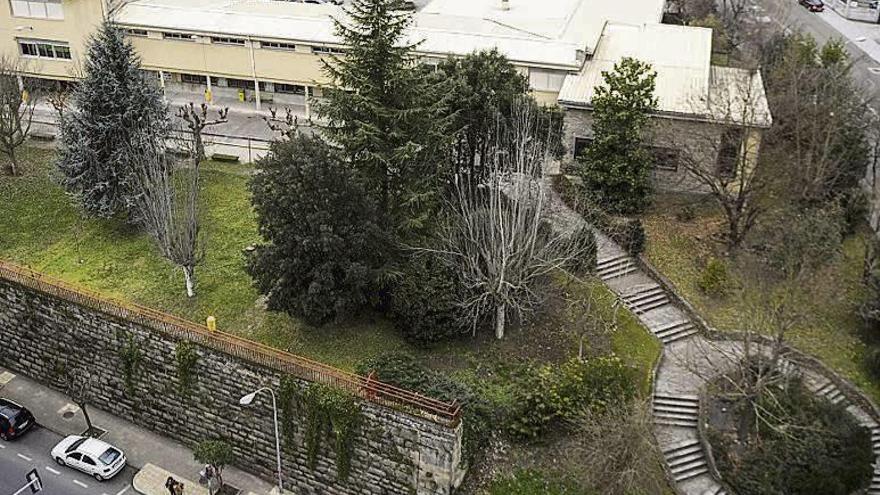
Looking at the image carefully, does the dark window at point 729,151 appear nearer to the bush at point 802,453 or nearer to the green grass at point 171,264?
the bush at point 802,453

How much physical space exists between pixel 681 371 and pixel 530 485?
25.8 ft

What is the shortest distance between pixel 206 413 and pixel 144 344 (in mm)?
3333

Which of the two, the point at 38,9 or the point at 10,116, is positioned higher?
the point at 38,9

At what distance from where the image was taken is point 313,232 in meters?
28.0

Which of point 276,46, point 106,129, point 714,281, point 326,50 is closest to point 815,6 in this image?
point 326,50

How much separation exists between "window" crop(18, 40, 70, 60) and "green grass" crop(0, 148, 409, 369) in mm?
10051

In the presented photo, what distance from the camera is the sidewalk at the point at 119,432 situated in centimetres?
2961

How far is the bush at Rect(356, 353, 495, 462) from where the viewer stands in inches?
1031

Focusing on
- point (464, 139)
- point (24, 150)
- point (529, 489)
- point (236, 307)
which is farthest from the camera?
point (24, 150)

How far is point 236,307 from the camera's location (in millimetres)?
31391

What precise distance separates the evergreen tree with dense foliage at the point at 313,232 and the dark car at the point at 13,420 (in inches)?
407

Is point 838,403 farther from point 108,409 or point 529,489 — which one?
point 108,409

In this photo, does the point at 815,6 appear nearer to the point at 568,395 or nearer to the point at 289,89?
the point at 289,89

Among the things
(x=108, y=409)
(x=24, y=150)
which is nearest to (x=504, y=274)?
(x=108, y=409)
